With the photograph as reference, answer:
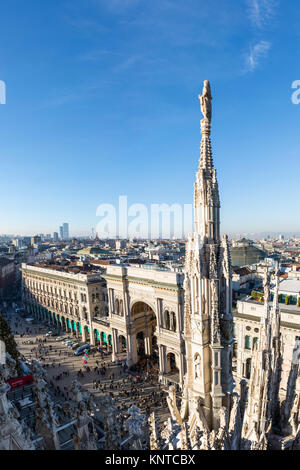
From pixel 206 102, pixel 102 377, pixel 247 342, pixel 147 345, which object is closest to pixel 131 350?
pixel 147 345

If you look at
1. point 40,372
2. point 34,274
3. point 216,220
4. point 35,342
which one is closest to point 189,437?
point 40,372

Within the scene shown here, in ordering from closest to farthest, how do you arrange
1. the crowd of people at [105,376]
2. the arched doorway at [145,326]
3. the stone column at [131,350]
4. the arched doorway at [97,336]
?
the crowd of people at [105,376], the stone column at [131,350], the arched doorway at [145,326], the arched doorway at [97,336]

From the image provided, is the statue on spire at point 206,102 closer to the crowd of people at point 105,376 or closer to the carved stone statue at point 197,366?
the carved stone statue at point 197,366

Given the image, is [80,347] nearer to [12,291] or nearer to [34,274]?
[34,274]

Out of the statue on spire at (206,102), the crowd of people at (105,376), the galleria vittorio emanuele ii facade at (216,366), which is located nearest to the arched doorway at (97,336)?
the crowd of people at (105,376)

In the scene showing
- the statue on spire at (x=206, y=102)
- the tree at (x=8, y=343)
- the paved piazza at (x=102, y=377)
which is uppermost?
the statue on spire at (x=206, y=102)

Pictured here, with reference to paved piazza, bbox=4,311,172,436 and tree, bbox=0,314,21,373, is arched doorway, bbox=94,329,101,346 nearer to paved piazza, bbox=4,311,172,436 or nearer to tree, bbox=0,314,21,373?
paved piazza, bbox=4,311,172,436

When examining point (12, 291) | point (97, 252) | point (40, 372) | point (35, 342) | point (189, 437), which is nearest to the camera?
point (40, 372)

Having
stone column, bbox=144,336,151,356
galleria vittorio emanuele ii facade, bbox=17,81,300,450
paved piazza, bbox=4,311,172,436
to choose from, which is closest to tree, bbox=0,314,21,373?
paved piazza, bbox=4,311,172,436
